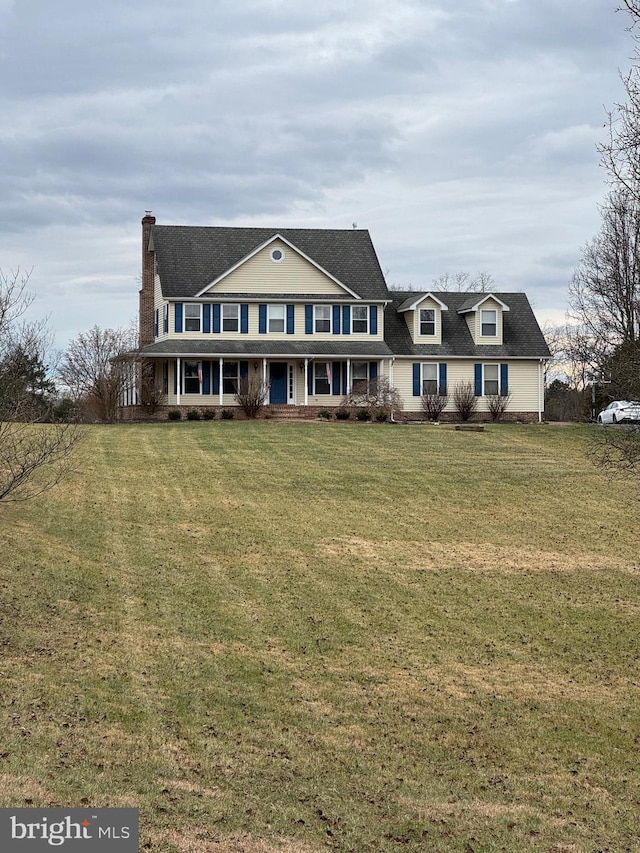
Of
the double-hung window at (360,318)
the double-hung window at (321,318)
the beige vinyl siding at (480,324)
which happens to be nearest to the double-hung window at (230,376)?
the double-hung window at (321,318)

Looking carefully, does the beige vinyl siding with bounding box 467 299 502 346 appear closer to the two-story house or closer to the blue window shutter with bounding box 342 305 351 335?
the two-story house

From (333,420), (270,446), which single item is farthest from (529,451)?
(333,420)

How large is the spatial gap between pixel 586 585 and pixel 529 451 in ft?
44.8

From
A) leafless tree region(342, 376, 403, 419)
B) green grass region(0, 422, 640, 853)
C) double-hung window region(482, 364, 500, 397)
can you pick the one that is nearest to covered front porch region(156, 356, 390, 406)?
leafless tree region(342, 376, 403, 419)

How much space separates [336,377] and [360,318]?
2.72 m

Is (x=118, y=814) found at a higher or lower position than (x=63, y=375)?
lower

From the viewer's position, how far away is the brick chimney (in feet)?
142

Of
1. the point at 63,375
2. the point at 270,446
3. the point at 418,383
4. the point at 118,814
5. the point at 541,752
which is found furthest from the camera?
the point at 418,383

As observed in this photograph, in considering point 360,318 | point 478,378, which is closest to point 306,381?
point 360,318

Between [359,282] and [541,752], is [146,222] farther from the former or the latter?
[541,752]

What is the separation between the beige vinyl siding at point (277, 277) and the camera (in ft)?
131

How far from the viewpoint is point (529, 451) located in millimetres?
28453

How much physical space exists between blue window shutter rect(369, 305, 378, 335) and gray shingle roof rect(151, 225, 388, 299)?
50 centimetres

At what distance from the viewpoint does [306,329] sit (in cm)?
4044
